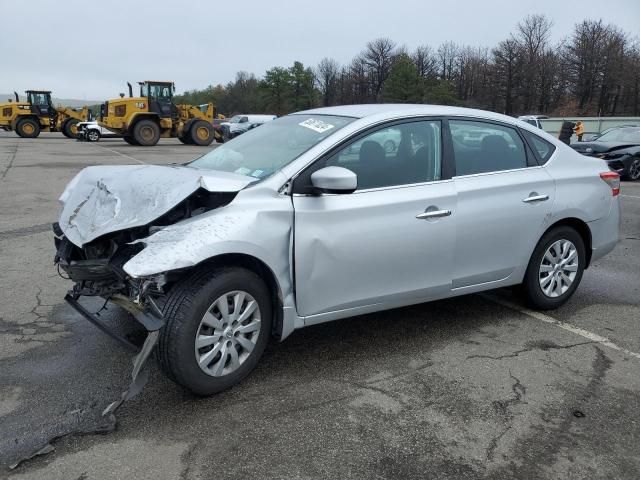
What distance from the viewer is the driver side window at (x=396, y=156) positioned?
3666 millimetres

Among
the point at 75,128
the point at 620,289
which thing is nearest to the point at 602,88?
the point at 75,128

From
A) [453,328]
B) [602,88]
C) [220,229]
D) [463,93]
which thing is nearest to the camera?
[220,229]

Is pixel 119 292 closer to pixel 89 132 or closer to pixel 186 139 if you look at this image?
pixel 186 139

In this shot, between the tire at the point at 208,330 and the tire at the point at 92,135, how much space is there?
33.1m

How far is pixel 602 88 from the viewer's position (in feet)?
196

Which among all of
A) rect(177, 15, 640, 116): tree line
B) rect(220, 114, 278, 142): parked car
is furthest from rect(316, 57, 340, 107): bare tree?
rect(220, 114, 278, 142): parked car

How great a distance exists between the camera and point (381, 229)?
11.8 feet

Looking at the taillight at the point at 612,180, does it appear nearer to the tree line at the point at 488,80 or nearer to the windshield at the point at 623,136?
the windshield at the point at 623,136

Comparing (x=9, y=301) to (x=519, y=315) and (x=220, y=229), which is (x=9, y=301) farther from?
(x=519, y=315)

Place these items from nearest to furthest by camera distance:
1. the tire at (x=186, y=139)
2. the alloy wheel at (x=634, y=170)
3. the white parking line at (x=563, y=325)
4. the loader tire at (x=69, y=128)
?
the white parking line at (x=563, y=325) → the alloy wheel at (x=634, y=170) → the tire at (x=186, y=139) → the loader tire at (x=69, y=128)

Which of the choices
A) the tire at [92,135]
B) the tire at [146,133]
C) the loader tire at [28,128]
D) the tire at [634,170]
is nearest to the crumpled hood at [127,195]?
the tire at [634,170]

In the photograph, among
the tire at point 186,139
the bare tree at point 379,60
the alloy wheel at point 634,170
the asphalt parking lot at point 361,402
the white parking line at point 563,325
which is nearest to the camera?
the asphalt parking lot at point 361,402

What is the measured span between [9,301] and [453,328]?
3.73 metres

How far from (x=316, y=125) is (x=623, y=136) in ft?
48.1
